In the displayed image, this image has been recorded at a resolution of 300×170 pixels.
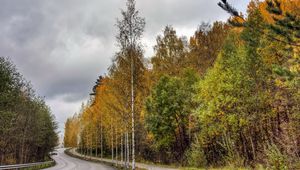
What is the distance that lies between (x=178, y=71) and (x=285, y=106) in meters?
22.1

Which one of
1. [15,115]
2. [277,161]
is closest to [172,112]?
[15,115]

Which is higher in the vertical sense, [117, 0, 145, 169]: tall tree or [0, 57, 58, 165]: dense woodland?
[117, 0, 145, 169]: tall tree

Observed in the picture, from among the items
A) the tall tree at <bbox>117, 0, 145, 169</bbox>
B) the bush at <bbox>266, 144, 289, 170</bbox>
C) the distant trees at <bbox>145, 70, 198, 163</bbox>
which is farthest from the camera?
the distant trees at <bbox>145, 70, 198, 163</bbox>

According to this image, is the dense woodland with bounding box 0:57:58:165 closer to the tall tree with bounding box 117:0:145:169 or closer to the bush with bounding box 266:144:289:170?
the tall tree with bounding box 117:0:145:169

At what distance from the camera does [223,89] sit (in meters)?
22.2

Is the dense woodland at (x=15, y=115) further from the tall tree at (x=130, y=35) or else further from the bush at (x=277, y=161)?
the bush at (x=277, y=161)

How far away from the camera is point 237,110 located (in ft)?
70.2

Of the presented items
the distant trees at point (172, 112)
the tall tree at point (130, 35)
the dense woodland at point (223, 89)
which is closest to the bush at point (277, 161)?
the dense woodland at point (223, 89)

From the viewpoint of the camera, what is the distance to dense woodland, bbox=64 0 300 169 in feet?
33.3

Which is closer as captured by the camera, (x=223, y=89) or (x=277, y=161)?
(x=277, y=161)

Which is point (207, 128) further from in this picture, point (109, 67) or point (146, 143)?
point (146, 143)

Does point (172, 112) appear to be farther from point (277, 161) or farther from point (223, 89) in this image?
point (277, 161)

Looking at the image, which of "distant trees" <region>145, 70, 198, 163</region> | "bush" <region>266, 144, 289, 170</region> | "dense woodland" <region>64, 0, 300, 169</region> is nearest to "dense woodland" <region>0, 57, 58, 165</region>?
"dense woodland" <region>64, 0, 300, 169</region>

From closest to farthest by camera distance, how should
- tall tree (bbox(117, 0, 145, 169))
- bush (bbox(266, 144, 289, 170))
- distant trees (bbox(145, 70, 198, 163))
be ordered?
bush (bbox(266, 144, 289, 170))
tall tree (bbox(117, 0, 145, 169))
distant trees (bbox(145, 70, 198, 163))
